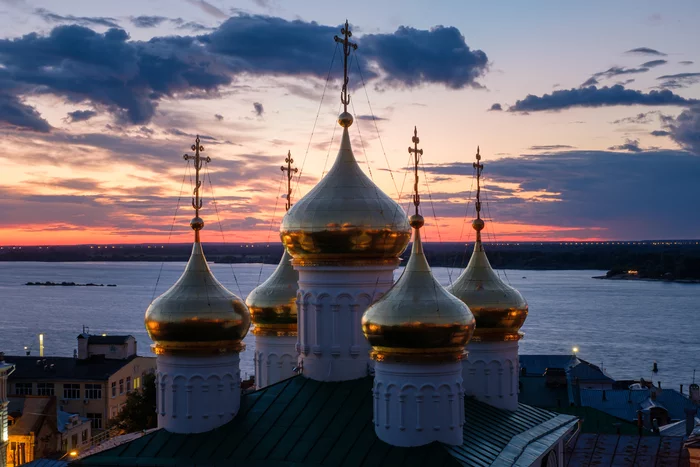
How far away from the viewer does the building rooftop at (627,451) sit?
17.6 m

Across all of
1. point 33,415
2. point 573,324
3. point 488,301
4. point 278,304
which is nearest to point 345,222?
point 488,301

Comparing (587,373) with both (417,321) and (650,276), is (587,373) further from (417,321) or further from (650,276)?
(650,276)

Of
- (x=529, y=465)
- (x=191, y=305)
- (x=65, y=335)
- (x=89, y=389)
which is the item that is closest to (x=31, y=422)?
(x=89, y=389)

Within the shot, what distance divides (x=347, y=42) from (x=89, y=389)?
950 inches

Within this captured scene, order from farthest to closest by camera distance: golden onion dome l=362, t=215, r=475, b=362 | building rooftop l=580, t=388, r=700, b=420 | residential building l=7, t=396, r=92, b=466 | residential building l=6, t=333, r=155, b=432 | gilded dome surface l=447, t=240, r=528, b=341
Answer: residential building l=6, t=333, r=155, b=432, building rooftop l=580, t=388, r=700, b=420, residential building l=7, t=396, r=92, b=466, gilded dome surface l=447, t=240, r=528, b=341, golden onion dome l=362, t=215, r=475, b=362

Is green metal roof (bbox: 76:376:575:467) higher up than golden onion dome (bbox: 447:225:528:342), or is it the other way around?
golden onion dome (bbox: 447:225:528:342)

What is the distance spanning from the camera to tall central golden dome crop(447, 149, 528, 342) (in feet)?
53.6

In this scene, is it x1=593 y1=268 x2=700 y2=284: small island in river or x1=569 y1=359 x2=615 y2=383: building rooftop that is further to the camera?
x1=593 y1=268 x2=700 y2=284: small island in river

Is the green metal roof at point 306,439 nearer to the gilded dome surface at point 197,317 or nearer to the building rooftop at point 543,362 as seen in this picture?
the gilded dome surface at point 197,317

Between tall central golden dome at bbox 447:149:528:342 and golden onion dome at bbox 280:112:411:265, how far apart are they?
66.8 inches

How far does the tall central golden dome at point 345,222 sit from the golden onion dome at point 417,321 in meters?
1.45

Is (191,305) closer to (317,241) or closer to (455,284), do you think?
(317,241)

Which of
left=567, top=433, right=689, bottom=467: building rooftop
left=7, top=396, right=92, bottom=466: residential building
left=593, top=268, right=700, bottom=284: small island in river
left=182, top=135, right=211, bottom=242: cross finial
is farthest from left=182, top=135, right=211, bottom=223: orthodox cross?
left=593, top=268, right=700, bottom=284: small island in river

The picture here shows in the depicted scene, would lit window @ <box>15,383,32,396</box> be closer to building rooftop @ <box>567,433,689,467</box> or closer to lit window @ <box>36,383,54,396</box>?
lit window @ <box>36,383,54,396</box>
